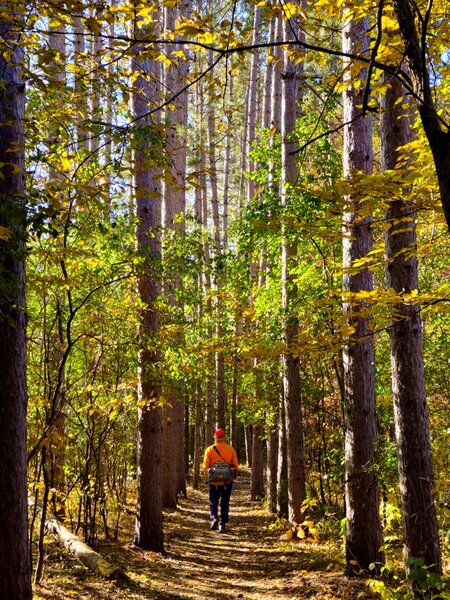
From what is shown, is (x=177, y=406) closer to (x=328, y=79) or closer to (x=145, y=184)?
(x=145, y=184)

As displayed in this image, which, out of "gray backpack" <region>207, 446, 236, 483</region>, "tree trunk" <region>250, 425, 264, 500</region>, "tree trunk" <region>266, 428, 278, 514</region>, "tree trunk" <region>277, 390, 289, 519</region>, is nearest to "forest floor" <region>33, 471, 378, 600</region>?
"tree trunk" <region>277, 390, 289, 519</region>

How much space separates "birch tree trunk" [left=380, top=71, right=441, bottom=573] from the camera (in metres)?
4.79

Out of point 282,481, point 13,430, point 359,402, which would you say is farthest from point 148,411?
point 282,481

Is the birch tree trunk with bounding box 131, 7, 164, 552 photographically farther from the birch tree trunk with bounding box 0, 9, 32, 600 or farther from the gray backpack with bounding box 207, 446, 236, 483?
the birch tree trunk with bounding box 0, 9, 32, 600

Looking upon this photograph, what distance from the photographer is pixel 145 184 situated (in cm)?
888

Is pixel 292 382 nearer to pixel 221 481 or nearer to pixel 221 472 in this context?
pixel 221 472

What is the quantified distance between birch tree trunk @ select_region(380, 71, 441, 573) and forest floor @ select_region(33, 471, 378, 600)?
4.60ft

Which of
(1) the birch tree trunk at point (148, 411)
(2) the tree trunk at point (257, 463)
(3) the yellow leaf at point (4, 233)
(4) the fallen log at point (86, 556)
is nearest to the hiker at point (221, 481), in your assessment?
(1) the birch tree trunk at point (148, 411)

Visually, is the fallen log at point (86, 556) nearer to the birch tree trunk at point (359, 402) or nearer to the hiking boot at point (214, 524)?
the birch tree trunk at point (359, 402)

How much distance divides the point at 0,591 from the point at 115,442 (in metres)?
5.07

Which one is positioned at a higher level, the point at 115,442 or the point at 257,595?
the point at 115,442

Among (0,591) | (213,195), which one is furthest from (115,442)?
(213,195)

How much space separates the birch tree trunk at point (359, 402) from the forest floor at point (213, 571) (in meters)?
0.49

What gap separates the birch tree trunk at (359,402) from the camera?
21.0 ft
